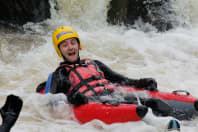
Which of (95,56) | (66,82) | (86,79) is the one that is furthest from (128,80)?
(95,56)

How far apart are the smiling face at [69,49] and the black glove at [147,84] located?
2.63 ft

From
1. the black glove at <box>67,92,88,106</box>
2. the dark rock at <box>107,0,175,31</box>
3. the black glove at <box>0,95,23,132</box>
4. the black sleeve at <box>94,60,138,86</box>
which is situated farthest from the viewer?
the dark rock at <box>107,0,175,31</box>

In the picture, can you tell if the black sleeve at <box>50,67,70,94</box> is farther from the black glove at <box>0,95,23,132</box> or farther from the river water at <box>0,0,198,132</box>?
the black glove at <box>0,95,23,132</box>

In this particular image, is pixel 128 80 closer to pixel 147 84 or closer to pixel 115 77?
pixel 115 77

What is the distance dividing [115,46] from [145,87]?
335cm

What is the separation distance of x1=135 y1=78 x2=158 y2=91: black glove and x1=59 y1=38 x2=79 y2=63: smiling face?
2.63 feet

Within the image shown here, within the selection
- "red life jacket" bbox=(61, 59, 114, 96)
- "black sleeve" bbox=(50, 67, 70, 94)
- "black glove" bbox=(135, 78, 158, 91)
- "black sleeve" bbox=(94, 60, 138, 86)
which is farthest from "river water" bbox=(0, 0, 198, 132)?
"black sleeve" bbox=(94, 60, 138, 86)

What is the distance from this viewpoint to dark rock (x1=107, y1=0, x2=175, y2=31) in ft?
24.2

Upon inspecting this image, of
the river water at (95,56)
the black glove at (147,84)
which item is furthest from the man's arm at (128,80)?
the river water at (95,56)

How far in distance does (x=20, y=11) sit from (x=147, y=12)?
3.83 meters

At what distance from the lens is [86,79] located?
2773 millimetres

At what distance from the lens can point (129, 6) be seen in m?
7.45

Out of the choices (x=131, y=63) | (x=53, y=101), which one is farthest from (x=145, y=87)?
(x=131, y=63)

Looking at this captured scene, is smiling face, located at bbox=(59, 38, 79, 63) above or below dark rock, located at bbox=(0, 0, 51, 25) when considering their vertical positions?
below
